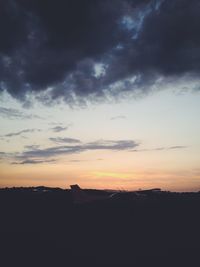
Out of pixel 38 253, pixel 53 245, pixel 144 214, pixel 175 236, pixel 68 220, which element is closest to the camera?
pixel 38 253

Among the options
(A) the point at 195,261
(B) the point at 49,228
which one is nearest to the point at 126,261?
(A) the point at 195,261

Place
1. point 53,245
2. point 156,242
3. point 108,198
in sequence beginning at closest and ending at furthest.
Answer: point 53,245 → point 156,242 → point 108,198

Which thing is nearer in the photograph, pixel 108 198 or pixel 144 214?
pixel 144 214

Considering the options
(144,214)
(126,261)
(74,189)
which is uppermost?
(74,189)

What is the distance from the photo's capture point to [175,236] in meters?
21.2

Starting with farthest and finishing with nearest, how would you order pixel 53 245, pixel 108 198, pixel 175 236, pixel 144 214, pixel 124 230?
1. pixel 108 198
2. pixel 144 214
3. pixel 124 230
4. pixel 175 236
5. pixel 53 245

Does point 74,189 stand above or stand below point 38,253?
above

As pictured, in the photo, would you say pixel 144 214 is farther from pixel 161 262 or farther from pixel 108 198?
pixel 161 262

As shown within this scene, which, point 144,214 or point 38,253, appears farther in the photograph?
point 144,214

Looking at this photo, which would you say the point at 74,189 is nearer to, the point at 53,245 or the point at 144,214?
the point at 144,214

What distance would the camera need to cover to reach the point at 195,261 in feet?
50.0

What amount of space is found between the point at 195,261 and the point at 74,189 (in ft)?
104

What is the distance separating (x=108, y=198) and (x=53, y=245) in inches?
1041

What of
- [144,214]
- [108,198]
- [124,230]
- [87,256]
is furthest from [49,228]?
[108,198]
